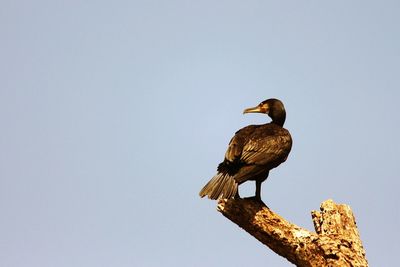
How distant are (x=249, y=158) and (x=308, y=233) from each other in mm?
1517

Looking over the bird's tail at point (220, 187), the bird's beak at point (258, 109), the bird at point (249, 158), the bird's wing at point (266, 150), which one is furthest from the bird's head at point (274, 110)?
the bird's tail at point (220, 187)

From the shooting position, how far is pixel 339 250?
6773 millimetres

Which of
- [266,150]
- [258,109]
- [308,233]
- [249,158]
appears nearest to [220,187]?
[249,158]

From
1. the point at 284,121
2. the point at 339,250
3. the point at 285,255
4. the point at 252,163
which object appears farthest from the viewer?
the point at 284,121

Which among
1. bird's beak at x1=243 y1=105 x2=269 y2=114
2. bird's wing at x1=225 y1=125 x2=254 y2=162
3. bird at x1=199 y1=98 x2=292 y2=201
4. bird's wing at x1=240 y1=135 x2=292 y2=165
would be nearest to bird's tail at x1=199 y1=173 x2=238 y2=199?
bird at x1=199 y1=98 x2=292 y2=201

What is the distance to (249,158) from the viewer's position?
A: 8164 millimetres

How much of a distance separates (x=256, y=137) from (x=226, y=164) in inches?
26.5

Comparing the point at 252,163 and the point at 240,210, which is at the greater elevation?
the point at 252,163

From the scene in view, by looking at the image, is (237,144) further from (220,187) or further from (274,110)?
(274,110)

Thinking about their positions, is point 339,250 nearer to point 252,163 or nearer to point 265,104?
point 252,163

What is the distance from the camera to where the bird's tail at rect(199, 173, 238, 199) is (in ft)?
25.1

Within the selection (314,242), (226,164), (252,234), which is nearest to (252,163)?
(226,164)

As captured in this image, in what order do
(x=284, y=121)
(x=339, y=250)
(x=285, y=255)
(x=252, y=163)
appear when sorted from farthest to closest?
(x=284, y=121) → (x=252, y=163) → (x=285, y=255) → (x=339, y=250)

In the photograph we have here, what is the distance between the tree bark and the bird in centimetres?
22
